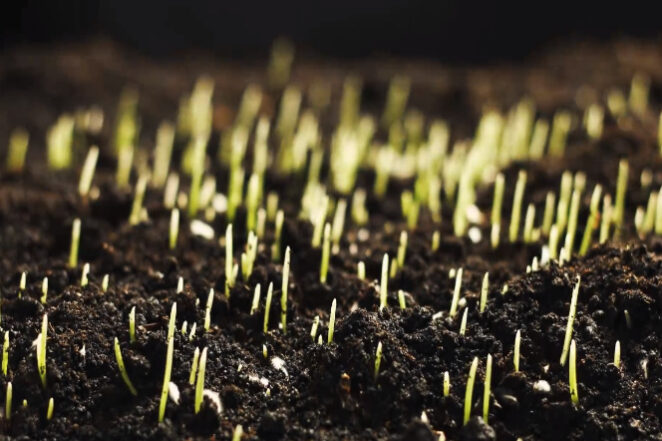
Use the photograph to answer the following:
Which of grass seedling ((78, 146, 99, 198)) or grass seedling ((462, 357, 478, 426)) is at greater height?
grass seedling ((78, 146, 99, 198))

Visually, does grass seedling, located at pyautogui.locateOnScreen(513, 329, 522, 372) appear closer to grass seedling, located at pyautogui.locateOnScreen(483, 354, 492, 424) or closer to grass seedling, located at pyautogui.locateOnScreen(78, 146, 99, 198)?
grass seedling, located at pyautogui.locateOnScreen(483, 354, 492, 424)

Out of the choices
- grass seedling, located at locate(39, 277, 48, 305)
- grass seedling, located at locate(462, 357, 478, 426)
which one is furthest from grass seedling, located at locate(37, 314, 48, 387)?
grass seedling, located at locate(462, 357, 478, 426)

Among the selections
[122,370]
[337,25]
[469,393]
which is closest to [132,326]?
[122,370]

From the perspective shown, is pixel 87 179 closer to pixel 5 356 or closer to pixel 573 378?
pixel 5 356

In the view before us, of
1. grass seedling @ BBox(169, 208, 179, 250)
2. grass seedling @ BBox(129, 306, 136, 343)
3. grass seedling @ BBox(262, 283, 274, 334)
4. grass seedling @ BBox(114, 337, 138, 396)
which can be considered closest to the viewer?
grass seedling @ BBox(114, 337, 138, 396)

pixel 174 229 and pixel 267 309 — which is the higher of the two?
pixel 174 229

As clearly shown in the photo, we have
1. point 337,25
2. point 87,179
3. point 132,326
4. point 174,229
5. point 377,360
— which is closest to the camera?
point 377,360

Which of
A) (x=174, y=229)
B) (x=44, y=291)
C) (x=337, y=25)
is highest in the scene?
(x=337, y=25)
